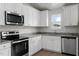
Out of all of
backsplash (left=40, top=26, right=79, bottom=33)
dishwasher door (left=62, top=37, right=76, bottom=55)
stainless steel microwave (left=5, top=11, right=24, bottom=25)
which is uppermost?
stainless steel microwave (left=5, top=11, right=24, bottom=25)

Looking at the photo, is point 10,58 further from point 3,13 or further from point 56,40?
point 56,40

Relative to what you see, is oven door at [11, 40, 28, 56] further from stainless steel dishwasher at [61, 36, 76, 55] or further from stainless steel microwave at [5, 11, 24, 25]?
stainless steel dishwasher at [61, 36, 76, 55]

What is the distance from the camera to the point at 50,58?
1.55 ft

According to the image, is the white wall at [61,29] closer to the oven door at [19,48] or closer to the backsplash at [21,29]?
the backsplash at [21,29]

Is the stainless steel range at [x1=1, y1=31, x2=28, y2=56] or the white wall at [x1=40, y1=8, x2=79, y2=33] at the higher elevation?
the white wall at [x1=40, y1=8, x2=79, y2=33]

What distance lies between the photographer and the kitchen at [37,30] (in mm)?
2053

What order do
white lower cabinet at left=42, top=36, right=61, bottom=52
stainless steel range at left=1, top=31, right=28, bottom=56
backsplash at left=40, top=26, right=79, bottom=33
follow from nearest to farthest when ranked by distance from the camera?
stainless steel range at left=1, top=31, right=28, bottom=56 → white lower cabinet at left=42, top=36, right=61, bottom=52 → backsplash at left=40, top=26, right=79, bottom=33

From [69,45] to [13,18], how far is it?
2.19 meters

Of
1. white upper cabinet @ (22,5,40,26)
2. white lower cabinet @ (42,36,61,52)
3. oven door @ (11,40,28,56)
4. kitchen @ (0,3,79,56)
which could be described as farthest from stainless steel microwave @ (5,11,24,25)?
white lower cabinet @ (42,36,61,52)

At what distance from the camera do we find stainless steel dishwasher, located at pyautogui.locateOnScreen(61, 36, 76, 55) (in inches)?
107

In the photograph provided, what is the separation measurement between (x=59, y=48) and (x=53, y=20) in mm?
1522

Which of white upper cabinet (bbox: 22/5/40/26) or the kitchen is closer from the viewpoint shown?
the kitchen

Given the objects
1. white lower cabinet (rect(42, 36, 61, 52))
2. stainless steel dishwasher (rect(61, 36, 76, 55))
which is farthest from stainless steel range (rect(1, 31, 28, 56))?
stainless steel dishwasher (rect(61, 36, 76, 55))

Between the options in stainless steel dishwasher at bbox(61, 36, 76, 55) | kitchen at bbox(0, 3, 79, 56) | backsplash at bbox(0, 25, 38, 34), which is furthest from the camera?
stainless steel dishwasher at bbox(61, 36, 76, 55)
